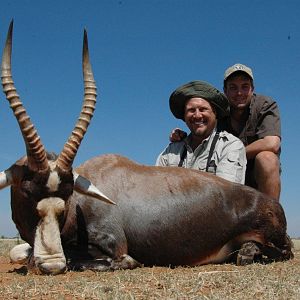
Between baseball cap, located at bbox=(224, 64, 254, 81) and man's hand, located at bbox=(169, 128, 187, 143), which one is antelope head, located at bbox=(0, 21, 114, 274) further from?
baseball cap, located at bbox=(224, 64, 254, 81)

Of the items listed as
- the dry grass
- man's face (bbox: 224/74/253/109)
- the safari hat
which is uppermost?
man's face (bbox: 224/74/253/109)

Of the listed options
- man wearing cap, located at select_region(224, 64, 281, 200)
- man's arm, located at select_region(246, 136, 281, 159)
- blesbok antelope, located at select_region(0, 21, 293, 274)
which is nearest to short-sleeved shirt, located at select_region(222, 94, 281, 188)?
man wearing cap, located at select_region(224, 64, 281, 200)

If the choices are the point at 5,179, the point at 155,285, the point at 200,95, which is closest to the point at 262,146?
the point at 200,95

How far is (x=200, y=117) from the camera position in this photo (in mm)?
7930

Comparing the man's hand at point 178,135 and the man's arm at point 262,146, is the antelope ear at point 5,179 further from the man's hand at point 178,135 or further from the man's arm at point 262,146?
the man's arm at point 262,146

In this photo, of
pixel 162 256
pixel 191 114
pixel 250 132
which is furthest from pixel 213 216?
pixel 250 132

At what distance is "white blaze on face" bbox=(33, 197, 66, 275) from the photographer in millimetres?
5078

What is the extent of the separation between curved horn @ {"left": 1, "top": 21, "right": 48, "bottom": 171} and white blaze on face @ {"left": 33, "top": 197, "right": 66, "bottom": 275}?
15.2 inches

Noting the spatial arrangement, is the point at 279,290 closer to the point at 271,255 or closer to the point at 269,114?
the point at 271,255

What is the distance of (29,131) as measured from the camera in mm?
5582

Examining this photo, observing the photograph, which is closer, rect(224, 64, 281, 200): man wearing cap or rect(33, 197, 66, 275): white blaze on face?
rect(33, 197, 66, 275): white blaze on face

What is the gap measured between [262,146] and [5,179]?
4210 millimetres

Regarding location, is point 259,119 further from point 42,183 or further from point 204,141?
point 42,183

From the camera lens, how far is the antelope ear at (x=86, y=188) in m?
5.80
